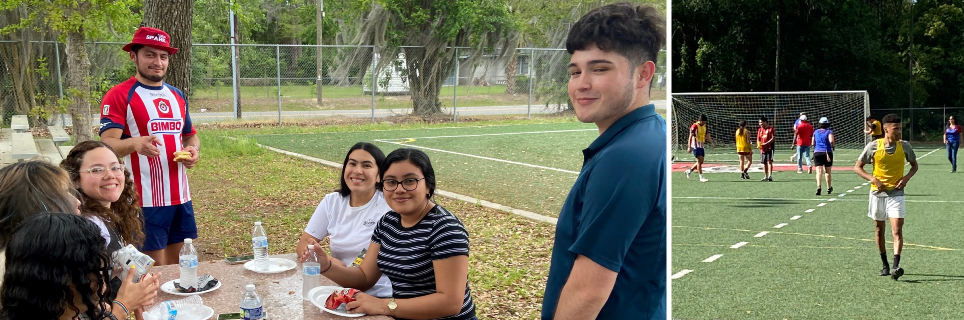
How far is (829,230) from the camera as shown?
1053 cm

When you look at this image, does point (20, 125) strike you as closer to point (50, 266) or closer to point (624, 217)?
point (50, 266)

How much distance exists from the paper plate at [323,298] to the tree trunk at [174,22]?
2.09 metres

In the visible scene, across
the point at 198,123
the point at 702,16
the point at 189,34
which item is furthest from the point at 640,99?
the point at 702,16

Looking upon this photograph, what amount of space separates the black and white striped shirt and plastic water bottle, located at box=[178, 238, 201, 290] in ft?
1.64

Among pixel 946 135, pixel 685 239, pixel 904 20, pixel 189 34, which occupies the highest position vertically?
pixel 904 20

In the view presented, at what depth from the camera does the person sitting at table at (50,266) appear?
153 centimetres

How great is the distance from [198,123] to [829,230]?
26.7 ft

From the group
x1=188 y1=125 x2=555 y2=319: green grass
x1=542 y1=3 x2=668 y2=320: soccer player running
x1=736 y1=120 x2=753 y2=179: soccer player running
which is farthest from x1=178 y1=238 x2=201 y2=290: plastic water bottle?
x1=736 y1=120 x2=753 y2=179: soccer player running

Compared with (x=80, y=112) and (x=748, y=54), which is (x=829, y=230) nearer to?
(x=748, y=54)

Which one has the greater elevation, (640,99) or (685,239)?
(640,99)

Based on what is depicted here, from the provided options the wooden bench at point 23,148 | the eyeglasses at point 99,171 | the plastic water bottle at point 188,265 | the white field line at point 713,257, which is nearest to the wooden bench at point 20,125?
the wooden bench at point 23,148

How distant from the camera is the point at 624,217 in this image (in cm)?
100

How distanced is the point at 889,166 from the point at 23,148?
→ 19.9 feet

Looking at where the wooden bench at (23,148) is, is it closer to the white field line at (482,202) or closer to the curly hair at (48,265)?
the white field line at (482,202)
